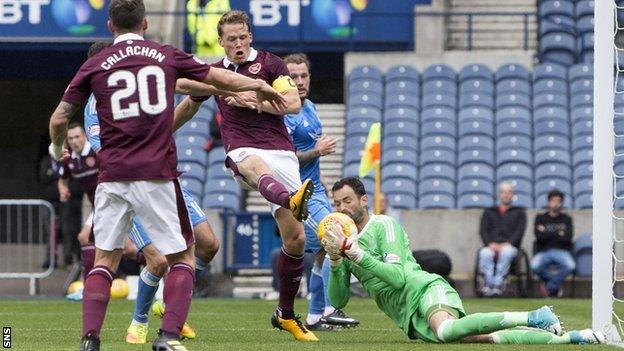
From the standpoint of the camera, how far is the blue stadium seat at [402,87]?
23.1m

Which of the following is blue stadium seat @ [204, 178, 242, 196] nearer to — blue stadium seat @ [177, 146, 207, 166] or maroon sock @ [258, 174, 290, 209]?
blue stadium seat @ [177, 146, 207, 166]

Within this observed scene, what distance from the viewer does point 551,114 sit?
22.5 metres

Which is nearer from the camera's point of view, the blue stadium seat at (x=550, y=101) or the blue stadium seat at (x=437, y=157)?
the blue stadium seat at (x=437, y=157)

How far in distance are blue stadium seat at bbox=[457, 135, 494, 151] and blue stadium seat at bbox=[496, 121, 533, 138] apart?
0.24m

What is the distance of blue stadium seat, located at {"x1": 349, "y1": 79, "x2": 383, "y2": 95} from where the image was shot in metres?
23.2

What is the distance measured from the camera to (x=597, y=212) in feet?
31.1

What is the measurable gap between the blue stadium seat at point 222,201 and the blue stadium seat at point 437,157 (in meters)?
2.94

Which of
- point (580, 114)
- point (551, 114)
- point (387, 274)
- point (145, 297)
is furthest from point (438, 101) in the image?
point (387, 274)

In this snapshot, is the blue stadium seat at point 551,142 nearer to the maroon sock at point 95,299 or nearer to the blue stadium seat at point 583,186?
the blue stadium seat at point 583,186

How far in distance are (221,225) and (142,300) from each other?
32.5 ft

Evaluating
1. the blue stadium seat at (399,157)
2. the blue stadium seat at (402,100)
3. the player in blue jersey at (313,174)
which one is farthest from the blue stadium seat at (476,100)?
the player in blue jersey at (313,174)

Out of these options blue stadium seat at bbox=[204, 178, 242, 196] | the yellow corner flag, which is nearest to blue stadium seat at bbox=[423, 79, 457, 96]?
blue stadium seat at bbox=[204, 178, 242, 196]

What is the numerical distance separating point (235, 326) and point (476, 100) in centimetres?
1179

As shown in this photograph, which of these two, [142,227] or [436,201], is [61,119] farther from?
[436,201]
